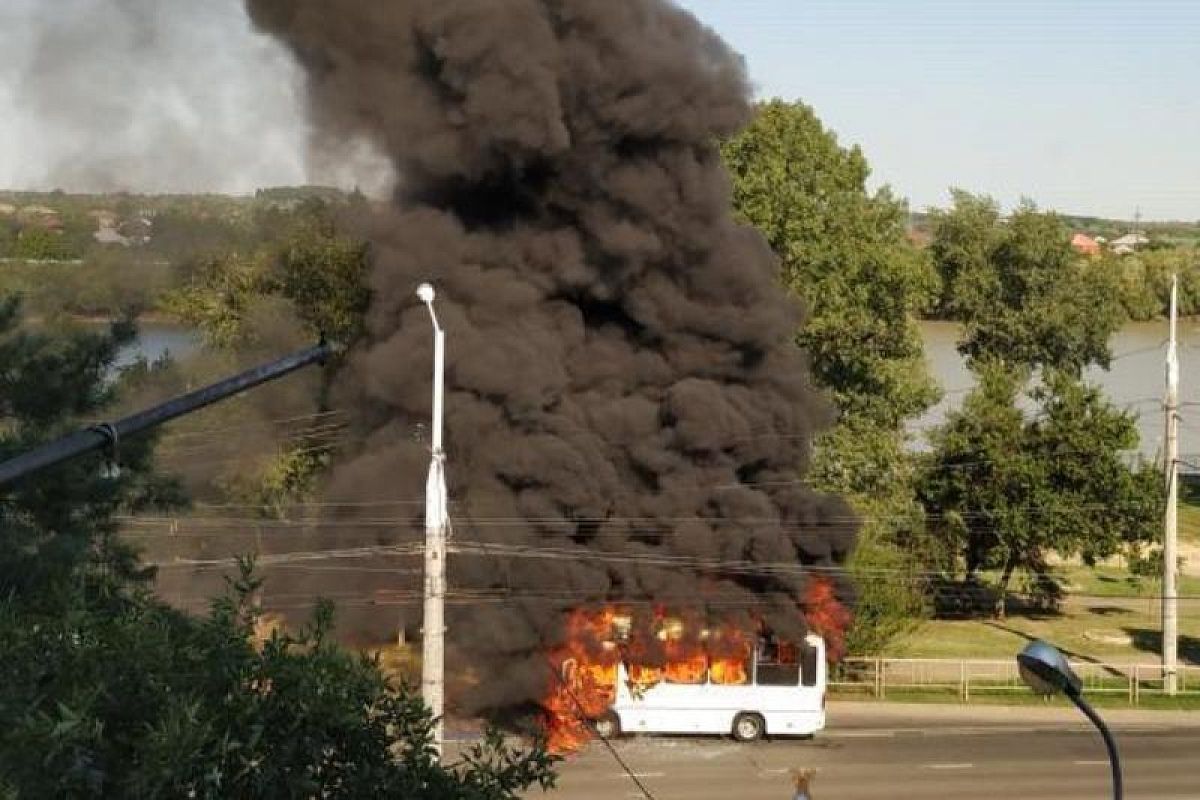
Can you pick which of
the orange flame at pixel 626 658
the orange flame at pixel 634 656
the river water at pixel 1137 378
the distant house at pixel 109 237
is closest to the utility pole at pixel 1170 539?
the orange flame at pixel 634 656

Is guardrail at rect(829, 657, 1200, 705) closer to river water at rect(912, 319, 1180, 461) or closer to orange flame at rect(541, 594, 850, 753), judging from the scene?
orange flame at rect(541, 594, 850, 753)

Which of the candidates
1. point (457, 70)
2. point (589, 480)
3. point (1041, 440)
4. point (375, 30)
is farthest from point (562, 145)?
point (1041, 440)

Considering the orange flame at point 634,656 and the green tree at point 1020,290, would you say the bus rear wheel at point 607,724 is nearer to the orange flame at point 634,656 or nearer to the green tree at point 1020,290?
the orange flame at point 634,656

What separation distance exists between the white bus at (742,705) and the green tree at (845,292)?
1117 cm

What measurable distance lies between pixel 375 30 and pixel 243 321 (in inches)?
300

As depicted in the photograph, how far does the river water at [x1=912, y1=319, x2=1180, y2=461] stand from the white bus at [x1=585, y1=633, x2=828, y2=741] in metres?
33.3

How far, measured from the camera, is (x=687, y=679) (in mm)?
25688

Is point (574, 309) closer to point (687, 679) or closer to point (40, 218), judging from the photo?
point (687, 679)

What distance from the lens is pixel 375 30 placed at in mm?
28203

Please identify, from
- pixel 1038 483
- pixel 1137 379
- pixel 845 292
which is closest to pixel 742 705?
pixel 1038 483

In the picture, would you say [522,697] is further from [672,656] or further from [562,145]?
[562,145]

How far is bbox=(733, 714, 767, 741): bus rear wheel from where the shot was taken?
25.6 meters

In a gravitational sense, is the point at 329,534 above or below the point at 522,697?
above

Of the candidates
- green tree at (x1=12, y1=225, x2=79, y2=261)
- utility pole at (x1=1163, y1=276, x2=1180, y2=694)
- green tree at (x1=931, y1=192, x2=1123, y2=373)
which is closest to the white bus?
utility pole at (x1=1163, y1=276, x2=1180, y2=694)
